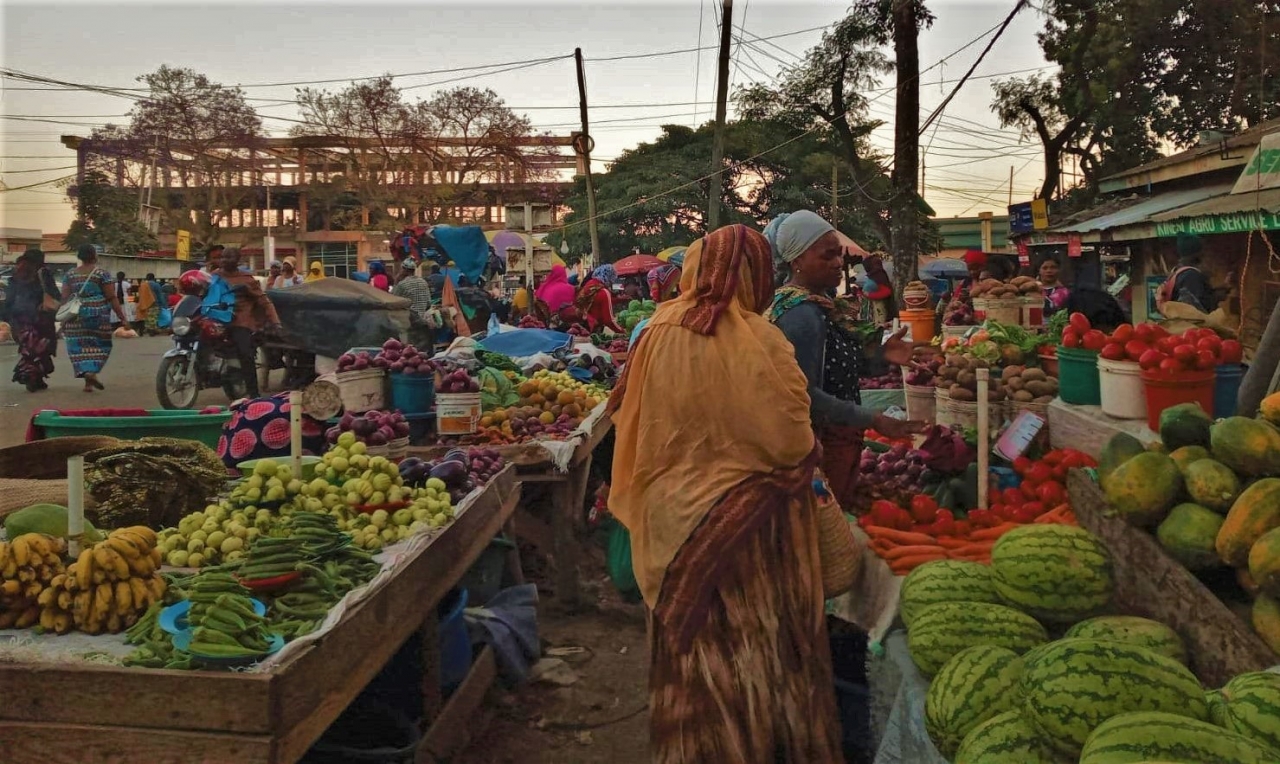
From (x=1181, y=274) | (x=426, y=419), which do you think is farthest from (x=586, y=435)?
(x=1181, y=274)

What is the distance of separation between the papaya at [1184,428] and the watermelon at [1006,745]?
52.6 inches

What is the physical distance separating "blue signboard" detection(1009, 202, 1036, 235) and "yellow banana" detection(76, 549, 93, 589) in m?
19.0

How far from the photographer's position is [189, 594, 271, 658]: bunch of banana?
2.22 meters

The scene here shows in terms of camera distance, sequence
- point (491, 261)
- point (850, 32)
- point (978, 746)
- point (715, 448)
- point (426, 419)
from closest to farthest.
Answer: point (978, 746) < point (715, 448) < point (426, 419) < point (850, 32) < point (491, 261)

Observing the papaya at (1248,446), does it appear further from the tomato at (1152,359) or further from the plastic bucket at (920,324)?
the plastic bucket at (920,324)

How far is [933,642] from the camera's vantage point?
7.90 ft

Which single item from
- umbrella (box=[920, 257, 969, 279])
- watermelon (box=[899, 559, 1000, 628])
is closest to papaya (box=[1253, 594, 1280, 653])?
watermelon (box=[899, 559, 1000, 628])

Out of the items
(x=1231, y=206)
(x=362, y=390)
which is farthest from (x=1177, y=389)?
(x=1231, y=206)

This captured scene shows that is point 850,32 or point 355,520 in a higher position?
point 850,32

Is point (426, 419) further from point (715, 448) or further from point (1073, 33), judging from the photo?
point (1073, 33)

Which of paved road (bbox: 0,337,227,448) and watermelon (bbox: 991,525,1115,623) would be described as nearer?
watermelon (bbox: 991,525,1115,623)

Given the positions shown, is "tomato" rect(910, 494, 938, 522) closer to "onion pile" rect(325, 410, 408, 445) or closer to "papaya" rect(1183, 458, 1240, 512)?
"papaya" rect(1183, 458, 1240, 512)

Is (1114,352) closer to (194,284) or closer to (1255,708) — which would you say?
(1255,708)

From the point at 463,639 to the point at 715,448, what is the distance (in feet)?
6.53
